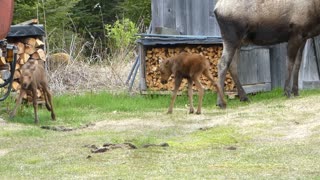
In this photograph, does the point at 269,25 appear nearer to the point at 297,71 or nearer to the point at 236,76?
the point at 297,71

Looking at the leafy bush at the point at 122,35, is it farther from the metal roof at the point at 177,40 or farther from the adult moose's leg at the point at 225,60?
the adult moose's leg at the point at 225,60

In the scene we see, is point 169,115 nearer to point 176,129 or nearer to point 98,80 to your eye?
point 176,129

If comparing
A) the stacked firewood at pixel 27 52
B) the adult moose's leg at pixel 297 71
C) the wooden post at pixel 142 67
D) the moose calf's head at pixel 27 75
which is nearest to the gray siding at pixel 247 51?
the adult moose's leg at pixel 297 71

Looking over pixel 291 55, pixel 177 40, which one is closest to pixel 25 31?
pixel 177 40

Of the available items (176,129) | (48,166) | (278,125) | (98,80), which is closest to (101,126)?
(176,129)

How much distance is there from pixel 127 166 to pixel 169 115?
204 inches

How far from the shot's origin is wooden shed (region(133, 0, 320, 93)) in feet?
60.3

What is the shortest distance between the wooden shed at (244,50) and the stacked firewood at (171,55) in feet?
0.39

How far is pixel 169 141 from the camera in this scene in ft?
37.5

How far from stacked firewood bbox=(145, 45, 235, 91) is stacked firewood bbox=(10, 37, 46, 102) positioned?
2339mm

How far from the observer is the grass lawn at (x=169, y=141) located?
9.25 m

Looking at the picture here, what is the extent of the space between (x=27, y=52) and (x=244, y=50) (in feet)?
14.4

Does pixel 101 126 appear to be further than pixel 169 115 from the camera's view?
No

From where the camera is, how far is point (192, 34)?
19922mm
